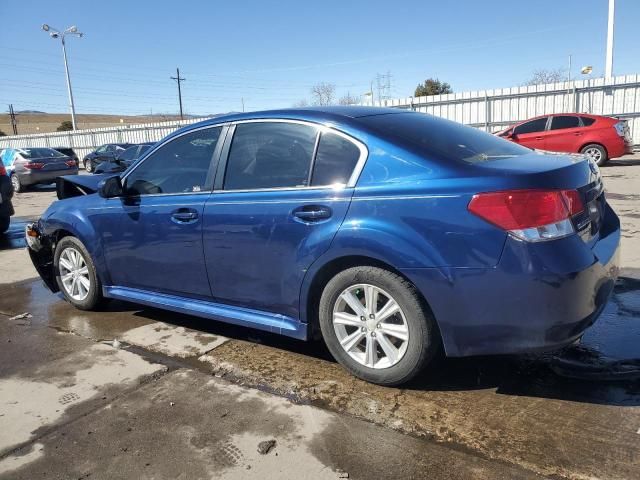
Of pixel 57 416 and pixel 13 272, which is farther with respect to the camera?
pixel 13 272

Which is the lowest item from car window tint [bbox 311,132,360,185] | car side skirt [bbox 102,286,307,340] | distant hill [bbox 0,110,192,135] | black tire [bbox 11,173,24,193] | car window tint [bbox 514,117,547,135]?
car side skirt [bbox 102,286,307,340]

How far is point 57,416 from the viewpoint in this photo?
3141 millimetres

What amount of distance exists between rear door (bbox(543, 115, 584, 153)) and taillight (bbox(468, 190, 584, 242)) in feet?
43.0

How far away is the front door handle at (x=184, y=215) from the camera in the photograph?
12.5ft

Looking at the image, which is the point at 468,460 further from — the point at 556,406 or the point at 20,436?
the point at 20,436

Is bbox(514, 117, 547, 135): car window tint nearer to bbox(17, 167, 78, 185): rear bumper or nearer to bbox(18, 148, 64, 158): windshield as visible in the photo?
bbox(17, 167, 78, 185): rear bumper

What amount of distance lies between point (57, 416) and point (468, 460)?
2.30 metres

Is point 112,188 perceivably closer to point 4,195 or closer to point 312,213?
point 312,213

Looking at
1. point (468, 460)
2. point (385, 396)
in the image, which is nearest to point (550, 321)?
point (468, 460)

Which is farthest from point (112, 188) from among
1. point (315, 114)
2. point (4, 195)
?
point (4, 195)

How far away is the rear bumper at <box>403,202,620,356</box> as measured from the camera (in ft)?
8.64

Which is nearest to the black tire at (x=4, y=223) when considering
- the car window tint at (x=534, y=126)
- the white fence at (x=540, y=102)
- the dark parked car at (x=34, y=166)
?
the dark parked car at (x=34, y=166)

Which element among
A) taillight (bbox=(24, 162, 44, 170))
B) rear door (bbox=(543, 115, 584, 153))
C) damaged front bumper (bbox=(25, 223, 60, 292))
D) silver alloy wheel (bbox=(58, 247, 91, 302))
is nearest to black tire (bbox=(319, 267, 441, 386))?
silver alloy wheel (bbox=(58, 247, 91, 302))

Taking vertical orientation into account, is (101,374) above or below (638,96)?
below
